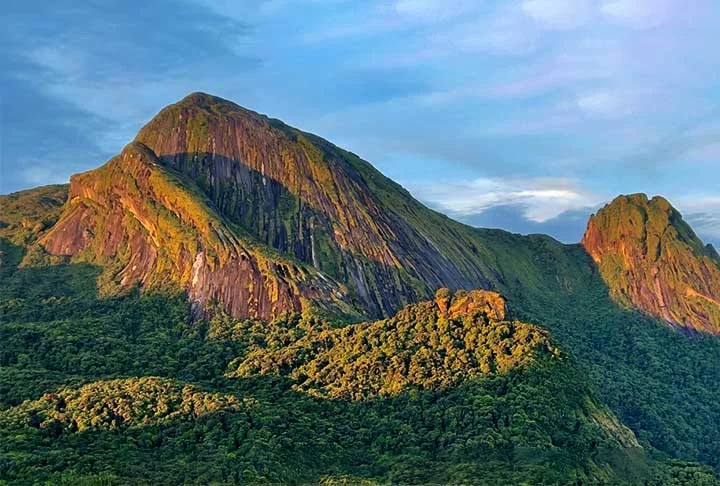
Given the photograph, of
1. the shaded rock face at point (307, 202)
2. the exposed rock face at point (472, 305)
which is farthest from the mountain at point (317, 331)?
the shaded rock face at point (307, 202)

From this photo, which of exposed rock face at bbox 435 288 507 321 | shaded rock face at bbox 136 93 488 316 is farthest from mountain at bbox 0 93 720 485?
shaded rock face at bbox 136 93 488 316

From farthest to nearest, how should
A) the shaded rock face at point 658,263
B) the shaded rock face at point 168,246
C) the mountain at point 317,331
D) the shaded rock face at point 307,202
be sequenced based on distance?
the shaded rock face at point 658,263 → the shaded rock face at point 307,202 → the shaded rock face at point 168,246 → the mountain at point 317,331

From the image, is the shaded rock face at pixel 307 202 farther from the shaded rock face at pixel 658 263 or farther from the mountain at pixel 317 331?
the shaded rock face at pixel 658 263

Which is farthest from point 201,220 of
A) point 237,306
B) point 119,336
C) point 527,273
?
point 527,273

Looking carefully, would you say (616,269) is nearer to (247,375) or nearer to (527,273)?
(527,273)

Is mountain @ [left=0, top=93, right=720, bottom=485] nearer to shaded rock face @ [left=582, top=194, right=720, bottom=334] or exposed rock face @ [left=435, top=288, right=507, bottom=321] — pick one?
exposed rock face @ [left=435, top=288, right=507, bottom=321]

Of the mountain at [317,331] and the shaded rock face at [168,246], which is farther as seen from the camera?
the shaded rock face at [168,246]

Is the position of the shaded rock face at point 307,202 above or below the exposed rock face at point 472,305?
above
